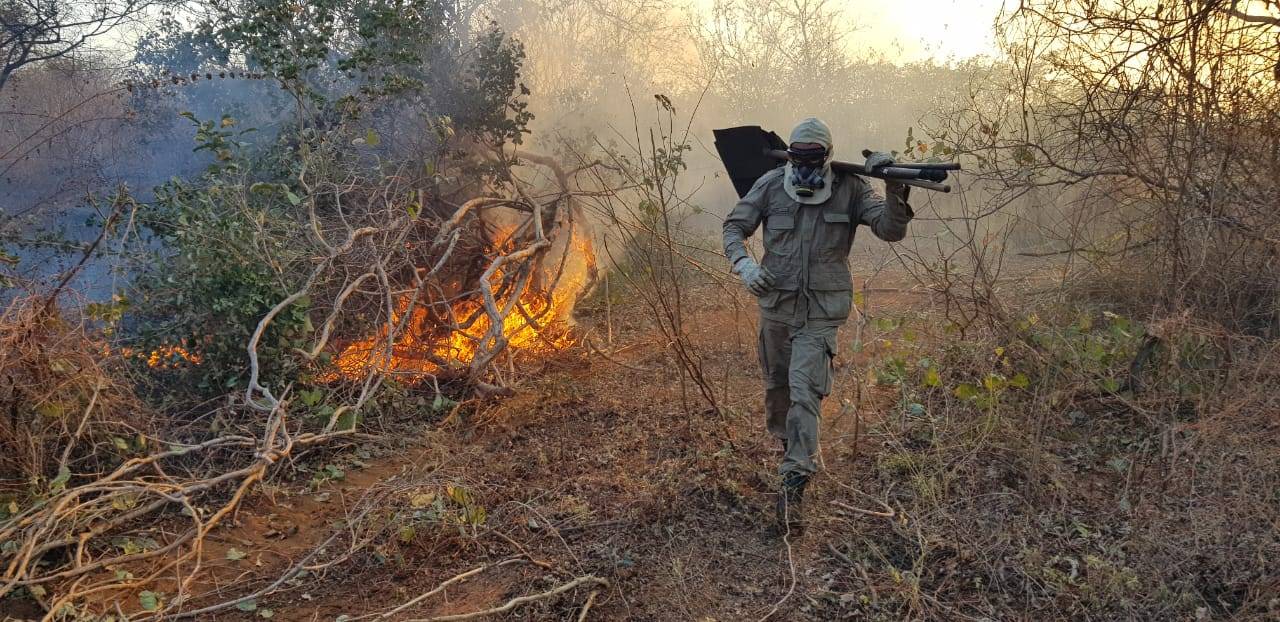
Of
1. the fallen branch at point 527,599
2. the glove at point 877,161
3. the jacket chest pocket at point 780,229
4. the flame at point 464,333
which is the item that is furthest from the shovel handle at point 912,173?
the flame at point 464,333

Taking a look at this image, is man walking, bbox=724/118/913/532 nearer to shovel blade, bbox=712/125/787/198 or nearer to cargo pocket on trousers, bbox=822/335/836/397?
cargo pocket on trousers, bbox=822/335/836/397

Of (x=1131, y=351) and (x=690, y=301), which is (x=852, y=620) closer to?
(x=1131, y=351)

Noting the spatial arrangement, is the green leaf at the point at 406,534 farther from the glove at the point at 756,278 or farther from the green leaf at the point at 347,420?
the glove at the point at 756,278

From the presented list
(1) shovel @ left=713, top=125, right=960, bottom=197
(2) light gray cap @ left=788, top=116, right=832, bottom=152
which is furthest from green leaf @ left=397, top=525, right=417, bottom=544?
(2) light gray cap @ left=788, top=116, right=832, bottom=152

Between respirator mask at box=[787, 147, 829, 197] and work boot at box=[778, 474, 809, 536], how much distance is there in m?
1.41

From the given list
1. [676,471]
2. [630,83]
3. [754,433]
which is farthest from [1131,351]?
[630,83]

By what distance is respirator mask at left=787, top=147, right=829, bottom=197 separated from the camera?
3.81 meters

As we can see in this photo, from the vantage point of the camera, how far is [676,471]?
428 cm

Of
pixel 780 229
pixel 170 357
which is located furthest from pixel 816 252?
pixel 170 357

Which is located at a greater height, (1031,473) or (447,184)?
(447,184)

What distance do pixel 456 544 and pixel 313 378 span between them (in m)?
2.18

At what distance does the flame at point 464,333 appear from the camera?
18.5ft

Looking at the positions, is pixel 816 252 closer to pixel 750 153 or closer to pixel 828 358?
pixel 828 358

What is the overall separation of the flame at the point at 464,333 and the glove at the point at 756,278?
7.97 ft
